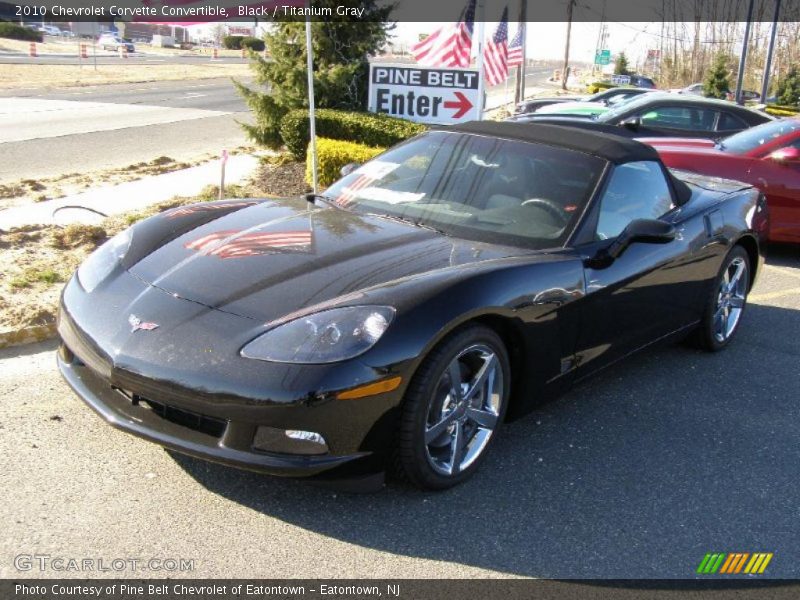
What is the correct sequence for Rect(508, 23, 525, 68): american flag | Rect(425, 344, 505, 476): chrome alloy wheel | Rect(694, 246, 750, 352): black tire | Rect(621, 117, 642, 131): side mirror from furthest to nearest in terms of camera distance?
1. Rect(508, 23, 525, 68): american flag
2. Rect(621, 117, 642, 131): side mirror
3. Rect(694, 246, 750, 352): black tire
4. Rect(425, 344, 505, 476): chrome alloy wheel

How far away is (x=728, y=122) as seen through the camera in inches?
454

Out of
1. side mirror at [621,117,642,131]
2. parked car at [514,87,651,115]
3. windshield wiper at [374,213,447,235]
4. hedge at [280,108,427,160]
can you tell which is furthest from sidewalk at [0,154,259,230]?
parked car at [514,87,651,115]

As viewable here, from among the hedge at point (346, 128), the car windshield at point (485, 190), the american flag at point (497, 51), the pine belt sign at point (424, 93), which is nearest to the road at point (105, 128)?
the hedge at point (346, 128)

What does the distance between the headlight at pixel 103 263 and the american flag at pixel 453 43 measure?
28.9ft

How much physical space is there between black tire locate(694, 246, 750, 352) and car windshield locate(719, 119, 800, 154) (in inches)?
132

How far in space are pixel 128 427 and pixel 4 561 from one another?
23.2 inches

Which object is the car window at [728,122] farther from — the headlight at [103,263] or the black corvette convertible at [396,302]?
the headlight at [103,263]

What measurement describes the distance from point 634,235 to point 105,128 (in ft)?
44.7

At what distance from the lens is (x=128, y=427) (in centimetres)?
302

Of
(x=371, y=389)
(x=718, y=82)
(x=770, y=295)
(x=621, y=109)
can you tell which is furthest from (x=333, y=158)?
(x=718, y=82)

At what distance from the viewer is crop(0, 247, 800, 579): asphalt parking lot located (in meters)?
2.93

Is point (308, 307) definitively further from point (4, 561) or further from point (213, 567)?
point (4, 561)

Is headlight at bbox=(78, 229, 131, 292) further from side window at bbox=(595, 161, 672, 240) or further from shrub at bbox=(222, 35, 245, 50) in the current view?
shrub at bbox=(222, 35, 245, 50)

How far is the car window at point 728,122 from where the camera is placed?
1150 centimetres
